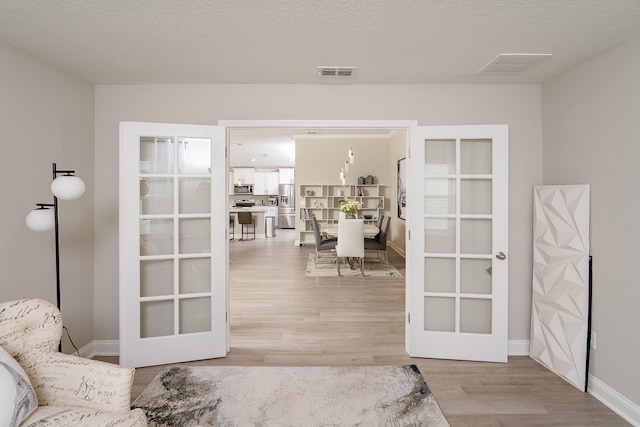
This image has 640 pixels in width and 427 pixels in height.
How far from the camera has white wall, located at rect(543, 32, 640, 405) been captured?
7.38 feet

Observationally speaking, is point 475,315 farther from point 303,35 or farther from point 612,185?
point 303,35

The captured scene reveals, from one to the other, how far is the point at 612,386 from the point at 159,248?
3.59m

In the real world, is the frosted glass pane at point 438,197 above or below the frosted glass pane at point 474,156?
below

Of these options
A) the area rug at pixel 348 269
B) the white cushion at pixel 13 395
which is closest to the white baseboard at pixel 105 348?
the white cushion at pixel 13 395

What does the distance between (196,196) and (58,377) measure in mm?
1689

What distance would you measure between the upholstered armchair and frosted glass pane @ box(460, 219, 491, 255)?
8.76ft

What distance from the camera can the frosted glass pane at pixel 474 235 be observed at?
3.05m

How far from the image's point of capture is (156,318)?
2.97 metres

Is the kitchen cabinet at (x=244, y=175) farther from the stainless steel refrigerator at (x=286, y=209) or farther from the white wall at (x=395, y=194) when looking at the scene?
the white wall at (x=395, y=194)

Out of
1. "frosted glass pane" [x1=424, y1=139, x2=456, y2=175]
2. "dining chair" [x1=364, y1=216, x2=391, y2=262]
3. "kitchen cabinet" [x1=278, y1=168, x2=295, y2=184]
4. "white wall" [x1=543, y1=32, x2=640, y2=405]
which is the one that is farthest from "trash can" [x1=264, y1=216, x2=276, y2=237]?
"white wall" [x1=543, y1=32, x2=640, y2=405]

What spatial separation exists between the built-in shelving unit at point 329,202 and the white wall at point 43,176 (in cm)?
647

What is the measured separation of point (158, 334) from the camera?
2961 millimetres

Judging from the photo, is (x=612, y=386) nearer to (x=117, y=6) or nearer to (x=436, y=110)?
(x=436, y=110)

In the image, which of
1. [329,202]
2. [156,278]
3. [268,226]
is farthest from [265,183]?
[156,278]
